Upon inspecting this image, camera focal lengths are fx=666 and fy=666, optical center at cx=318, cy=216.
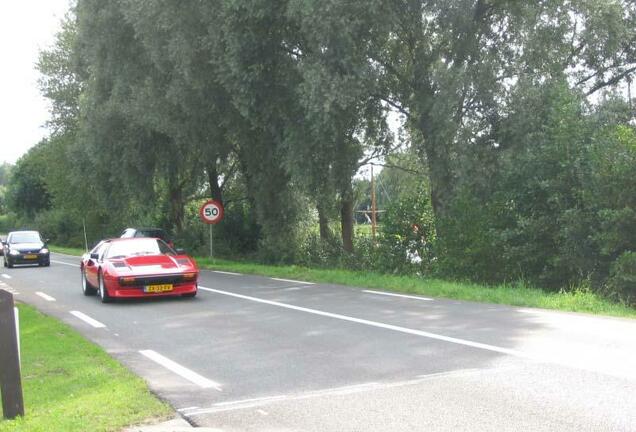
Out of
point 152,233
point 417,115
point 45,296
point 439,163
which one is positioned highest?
point 417,115

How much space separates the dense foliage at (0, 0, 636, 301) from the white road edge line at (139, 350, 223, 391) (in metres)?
9.50

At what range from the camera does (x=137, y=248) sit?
48.2ft

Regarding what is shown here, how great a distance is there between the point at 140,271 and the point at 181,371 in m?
6.68

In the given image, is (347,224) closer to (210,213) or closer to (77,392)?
(210,213)

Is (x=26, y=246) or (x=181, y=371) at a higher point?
(x=26, y=246)

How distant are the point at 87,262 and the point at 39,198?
234ft

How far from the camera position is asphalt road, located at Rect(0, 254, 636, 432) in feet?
17.1

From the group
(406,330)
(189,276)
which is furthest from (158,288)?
(406,330)

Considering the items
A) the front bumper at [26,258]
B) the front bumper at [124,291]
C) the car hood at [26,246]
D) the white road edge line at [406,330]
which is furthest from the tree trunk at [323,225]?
the front bumper at [124,291]

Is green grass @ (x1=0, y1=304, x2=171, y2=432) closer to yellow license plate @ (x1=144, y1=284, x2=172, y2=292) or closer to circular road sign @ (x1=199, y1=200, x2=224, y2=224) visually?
yellow license plate @ (x1=144, y1=284, x2=172, y2=292)

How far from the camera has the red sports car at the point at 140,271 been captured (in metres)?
13.4

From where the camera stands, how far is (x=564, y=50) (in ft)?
64.6

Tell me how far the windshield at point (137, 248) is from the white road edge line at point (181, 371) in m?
6.30

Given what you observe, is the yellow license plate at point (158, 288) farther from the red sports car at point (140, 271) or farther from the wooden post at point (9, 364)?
the wooden post at point (9, 364)
